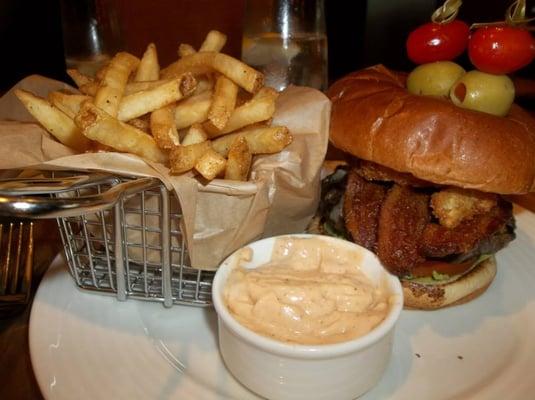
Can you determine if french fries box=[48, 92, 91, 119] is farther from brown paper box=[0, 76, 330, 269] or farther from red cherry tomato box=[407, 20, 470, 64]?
red cherry tomato box=[407, 20, 470, 64]

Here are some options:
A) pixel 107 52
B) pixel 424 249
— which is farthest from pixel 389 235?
pixel 107 52

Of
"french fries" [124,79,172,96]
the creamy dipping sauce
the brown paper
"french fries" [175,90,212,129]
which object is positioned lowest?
the creamy dipping sauce

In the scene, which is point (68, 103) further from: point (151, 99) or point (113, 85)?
point (151, 99)

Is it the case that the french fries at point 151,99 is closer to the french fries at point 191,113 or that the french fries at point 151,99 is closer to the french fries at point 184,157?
the french fries at point 191,113

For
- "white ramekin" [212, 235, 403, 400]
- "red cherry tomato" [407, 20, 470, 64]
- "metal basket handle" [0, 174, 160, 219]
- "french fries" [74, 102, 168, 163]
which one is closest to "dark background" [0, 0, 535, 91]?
"red cherry tomato" [407, 20, 470, 64]

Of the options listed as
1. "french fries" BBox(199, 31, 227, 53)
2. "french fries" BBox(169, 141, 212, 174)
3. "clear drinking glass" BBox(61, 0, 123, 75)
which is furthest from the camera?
"clear drinking glass" BBox(61, 0, 123, 75)

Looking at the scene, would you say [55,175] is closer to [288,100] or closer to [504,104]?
[288,100]
